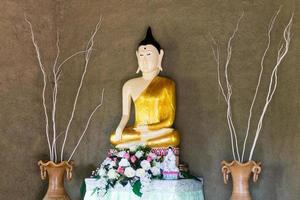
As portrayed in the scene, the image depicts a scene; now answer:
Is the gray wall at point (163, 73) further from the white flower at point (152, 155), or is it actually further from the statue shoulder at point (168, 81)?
the white flower at point (152, 155)

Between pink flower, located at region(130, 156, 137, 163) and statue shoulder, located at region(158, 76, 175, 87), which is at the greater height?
statue shoulder, located at region(158, 76, 175, 87)

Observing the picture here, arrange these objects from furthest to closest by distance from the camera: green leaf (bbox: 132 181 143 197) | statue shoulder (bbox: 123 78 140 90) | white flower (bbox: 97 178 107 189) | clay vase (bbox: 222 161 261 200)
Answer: statue shoulder (bbox: 123 78 140 90) → white flower (bbox: 97 178 107 189) → green leaf (bbox: 132 181 143 197) → clay vase (bbox: 222 161 261 200)

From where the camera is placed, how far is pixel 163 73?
4379 millimetres

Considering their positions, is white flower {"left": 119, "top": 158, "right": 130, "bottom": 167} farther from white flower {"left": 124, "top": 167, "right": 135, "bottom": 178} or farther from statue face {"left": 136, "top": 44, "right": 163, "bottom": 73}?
statue face {"left": 136, "top": 44, "right": 163, "bottom": 73}

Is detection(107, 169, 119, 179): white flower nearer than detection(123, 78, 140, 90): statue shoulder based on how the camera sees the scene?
Yes

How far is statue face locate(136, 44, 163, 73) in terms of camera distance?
4223mm

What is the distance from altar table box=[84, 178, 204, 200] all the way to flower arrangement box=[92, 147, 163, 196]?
0.04 metres

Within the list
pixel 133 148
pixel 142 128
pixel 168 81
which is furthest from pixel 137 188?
pixel 168 81

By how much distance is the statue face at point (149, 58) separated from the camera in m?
4.22

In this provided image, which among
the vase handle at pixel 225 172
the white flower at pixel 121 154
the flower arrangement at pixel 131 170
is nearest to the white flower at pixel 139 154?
the flower arrangement at pixel 131 170

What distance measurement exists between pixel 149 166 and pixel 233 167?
62 centimetres

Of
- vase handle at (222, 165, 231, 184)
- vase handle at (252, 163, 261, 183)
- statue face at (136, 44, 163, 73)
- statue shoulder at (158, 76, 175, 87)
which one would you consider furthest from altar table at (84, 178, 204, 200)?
statue face at (136, 44, 163, 73)

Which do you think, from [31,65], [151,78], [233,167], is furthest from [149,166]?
[31,65]

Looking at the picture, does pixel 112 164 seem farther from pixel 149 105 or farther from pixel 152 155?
pixel 149 105
